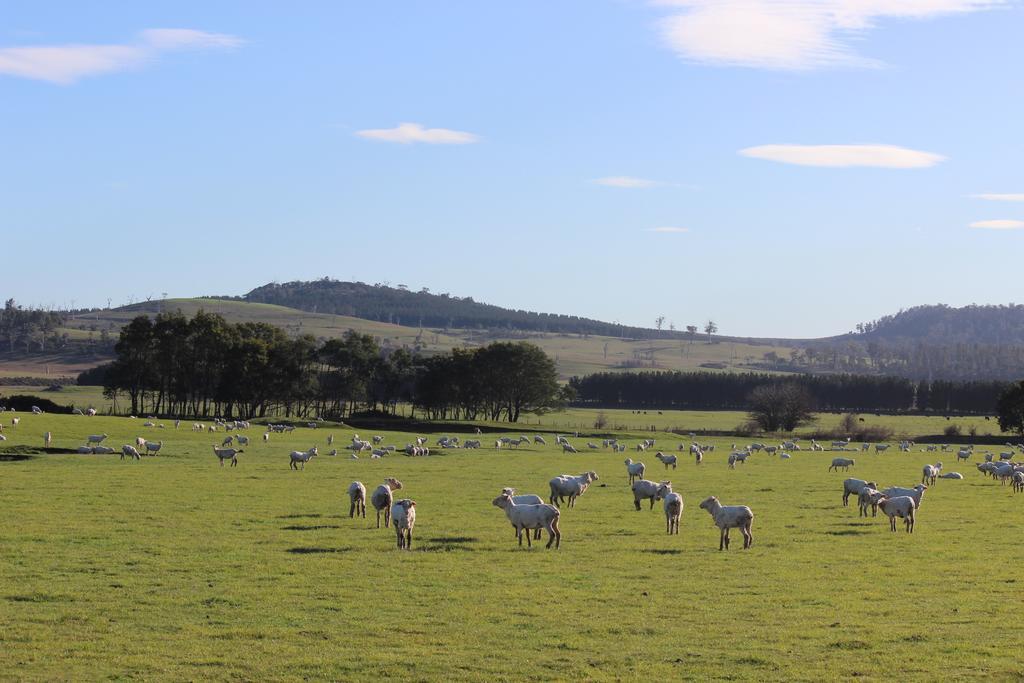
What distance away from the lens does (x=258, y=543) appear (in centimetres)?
2555

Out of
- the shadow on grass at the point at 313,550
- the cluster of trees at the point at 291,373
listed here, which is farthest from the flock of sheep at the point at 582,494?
the cluster of trees at the point at 291,373

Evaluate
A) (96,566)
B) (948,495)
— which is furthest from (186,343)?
(96,566)

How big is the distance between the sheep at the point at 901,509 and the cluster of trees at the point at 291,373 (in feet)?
296

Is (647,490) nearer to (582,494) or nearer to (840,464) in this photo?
(582,494)

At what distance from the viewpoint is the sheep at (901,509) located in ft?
96.5

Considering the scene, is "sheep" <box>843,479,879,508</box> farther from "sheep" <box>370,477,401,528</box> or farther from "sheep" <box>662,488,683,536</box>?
"sheep" <box>370,477,401,528</box>

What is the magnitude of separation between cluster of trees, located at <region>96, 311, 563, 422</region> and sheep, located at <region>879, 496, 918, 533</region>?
9035 centimetres

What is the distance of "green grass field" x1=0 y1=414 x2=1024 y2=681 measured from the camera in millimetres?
15328

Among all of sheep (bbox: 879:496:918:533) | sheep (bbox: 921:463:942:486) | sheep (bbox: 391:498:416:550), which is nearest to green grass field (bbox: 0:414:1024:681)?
sheep (bbox: 391:498:416:550)

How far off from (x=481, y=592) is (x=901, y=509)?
1422cm

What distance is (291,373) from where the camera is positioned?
11869 centimetres

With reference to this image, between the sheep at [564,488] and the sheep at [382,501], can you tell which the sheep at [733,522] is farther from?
the sheep at [382,501]

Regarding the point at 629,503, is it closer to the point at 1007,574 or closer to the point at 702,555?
the point at 702,555

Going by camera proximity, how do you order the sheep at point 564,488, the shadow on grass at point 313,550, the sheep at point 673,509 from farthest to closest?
the sheep at point 564,488 → the sheep at point 673,509 → the shadow on grass at point 313,550
